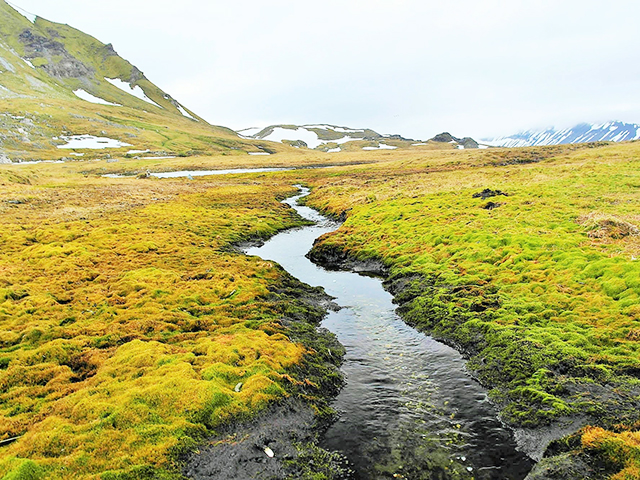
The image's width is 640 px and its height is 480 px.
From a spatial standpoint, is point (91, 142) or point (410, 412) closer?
point (410, 412)

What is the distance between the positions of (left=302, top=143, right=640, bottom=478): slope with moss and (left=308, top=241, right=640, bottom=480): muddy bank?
0.05 meters

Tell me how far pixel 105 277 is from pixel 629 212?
38921 millimetres

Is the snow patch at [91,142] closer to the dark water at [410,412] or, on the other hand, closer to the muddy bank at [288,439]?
the dark water at [410,412]

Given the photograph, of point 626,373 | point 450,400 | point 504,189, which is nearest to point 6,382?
point 450,400

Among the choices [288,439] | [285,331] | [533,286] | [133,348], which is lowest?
[288,439]

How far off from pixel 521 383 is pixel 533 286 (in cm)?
767

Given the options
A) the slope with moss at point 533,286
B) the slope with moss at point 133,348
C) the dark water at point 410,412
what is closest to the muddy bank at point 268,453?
the slope with moss at point 133,348

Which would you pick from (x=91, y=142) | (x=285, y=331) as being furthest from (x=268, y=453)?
(x=91, y=142)

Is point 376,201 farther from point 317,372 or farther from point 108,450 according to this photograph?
point 108,450

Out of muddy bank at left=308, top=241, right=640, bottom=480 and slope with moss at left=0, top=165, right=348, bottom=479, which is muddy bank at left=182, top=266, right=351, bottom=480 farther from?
muddy bank at left=308, top=241, right=640, bottom=480

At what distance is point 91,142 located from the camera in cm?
15350

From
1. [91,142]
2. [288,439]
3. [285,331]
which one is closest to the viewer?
[288,439]

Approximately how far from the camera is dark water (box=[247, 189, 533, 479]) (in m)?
10.5

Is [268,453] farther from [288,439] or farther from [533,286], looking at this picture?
[533,286]
